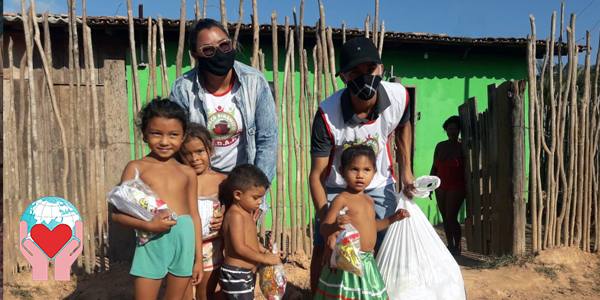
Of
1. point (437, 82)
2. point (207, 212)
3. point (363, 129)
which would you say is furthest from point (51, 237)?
point (437, 82)

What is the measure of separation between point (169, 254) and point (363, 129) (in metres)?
1.27

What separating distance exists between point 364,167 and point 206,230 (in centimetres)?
97

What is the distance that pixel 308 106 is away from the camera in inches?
203

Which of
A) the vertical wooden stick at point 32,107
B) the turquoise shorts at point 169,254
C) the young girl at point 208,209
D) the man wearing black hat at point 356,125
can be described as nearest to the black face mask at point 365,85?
the man wearing black hat at point 356,125

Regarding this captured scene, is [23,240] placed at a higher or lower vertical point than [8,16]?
lower

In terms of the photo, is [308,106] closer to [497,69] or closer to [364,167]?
[364,167]

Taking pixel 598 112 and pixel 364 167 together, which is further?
pixel 598 112

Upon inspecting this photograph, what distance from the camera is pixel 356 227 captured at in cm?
276

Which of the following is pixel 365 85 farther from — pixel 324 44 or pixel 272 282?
Answer: pixel 324 44

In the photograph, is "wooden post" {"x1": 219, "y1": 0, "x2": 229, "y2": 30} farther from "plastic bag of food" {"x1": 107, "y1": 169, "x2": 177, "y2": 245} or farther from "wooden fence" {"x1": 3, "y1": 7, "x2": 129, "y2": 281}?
"plastic bag of food" {"x1": 107, "y1": 169, "x2": 177, "y2": 245}

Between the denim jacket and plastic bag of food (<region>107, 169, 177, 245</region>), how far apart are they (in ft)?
1.77

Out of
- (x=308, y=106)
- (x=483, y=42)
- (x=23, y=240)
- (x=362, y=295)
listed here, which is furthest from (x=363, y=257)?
(x=483, y=42)

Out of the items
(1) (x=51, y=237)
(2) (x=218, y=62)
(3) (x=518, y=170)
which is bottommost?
(1) (x=51, y=237)

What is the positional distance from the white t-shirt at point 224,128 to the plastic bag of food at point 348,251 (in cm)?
Result: 79
